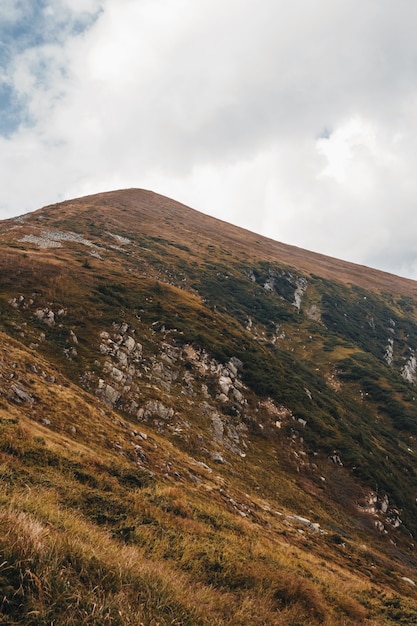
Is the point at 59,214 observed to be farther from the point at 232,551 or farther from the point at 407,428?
the point at 232,551

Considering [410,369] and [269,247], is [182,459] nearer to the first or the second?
[410,369]

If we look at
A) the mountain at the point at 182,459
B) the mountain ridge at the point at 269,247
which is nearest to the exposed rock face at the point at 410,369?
the mountain at the point at 182,459

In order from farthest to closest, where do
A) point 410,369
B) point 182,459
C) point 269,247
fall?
point 269,247
point 410,369
point 182,459

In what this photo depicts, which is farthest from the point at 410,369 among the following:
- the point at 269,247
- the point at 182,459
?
the point at 269,247

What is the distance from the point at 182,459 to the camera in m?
24.1

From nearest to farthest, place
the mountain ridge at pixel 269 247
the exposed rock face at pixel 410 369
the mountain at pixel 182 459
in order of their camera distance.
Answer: the mountain at pixel 182 459, the exposed rock face at pixel 410 369, the mountain ridge at pixel 269 247

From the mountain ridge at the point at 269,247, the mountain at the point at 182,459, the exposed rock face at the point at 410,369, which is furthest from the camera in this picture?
the mountain ridge at the point at 269,247

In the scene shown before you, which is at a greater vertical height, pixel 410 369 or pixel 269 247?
pixel 269 247

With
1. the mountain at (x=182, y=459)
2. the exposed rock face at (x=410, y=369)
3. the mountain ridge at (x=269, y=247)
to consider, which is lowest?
the mountain at (x=182, y=459)

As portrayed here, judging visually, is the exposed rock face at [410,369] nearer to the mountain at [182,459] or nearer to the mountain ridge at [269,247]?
the mountain at [182,459]

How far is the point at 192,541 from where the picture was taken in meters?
10.3

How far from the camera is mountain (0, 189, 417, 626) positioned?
5984 mm

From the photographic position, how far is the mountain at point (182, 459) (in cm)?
598

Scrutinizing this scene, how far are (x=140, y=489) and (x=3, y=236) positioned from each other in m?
79.1
